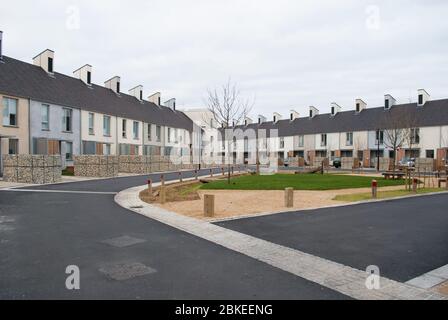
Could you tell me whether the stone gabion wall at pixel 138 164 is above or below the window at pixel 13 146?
below

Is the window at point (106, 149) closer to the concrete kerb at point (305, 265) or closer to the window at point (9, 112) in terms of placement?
the window at point (9, 112)

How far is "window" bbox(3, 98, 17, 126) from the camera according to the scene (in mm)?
26291

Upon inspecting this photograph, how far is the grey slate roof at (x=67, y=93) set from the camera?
28172 millimetres

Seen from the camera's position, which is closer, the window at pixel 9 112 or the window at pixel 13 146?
the window at pixel 9 112

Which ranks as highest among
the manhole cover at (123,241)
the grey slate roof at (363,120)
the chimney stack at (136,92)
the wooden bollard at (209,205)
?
the chimney stack at (136,92)

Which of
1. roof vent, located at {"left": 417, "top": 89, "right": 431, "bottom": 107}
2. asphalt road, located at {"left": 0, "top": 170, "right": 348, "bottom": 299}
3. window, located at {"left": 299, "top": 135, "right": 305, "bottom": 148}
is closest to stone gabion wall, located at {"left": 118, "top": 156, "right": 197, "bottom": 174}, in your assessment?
asphalt road, located at {"left": 0, "top": 170, "right": 348, "bottom": 299}

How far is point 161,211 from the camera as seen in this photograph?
1152 cm

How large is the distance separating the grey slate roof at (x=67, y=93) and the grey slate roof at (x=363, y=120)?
25.0 metres

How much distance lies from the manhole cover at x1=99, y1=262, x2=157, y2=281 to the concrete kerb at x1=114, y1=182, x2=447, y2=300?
6.60 ft

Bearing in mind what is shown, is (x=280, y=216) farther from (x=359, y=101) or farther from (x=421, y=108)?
(x=359, y=101)

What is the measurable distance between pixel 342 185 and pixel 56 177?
18.6m

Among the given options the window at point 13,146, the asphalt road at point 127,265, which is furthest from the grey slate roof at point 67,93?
the asphalt road at point 127,265

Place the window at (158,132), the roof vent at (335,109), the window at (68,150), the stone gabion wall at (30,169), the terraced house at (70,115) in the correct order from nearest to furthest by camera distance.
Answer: the stone gabion wall at (30,169)
the terraced house at (70,115)
the window at (68,150)
the window at (158,132)
the roof vent at (335,109)

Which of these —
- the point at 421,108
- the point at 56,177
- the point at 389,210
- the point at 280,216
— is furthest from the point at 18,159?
the point at 421,108
